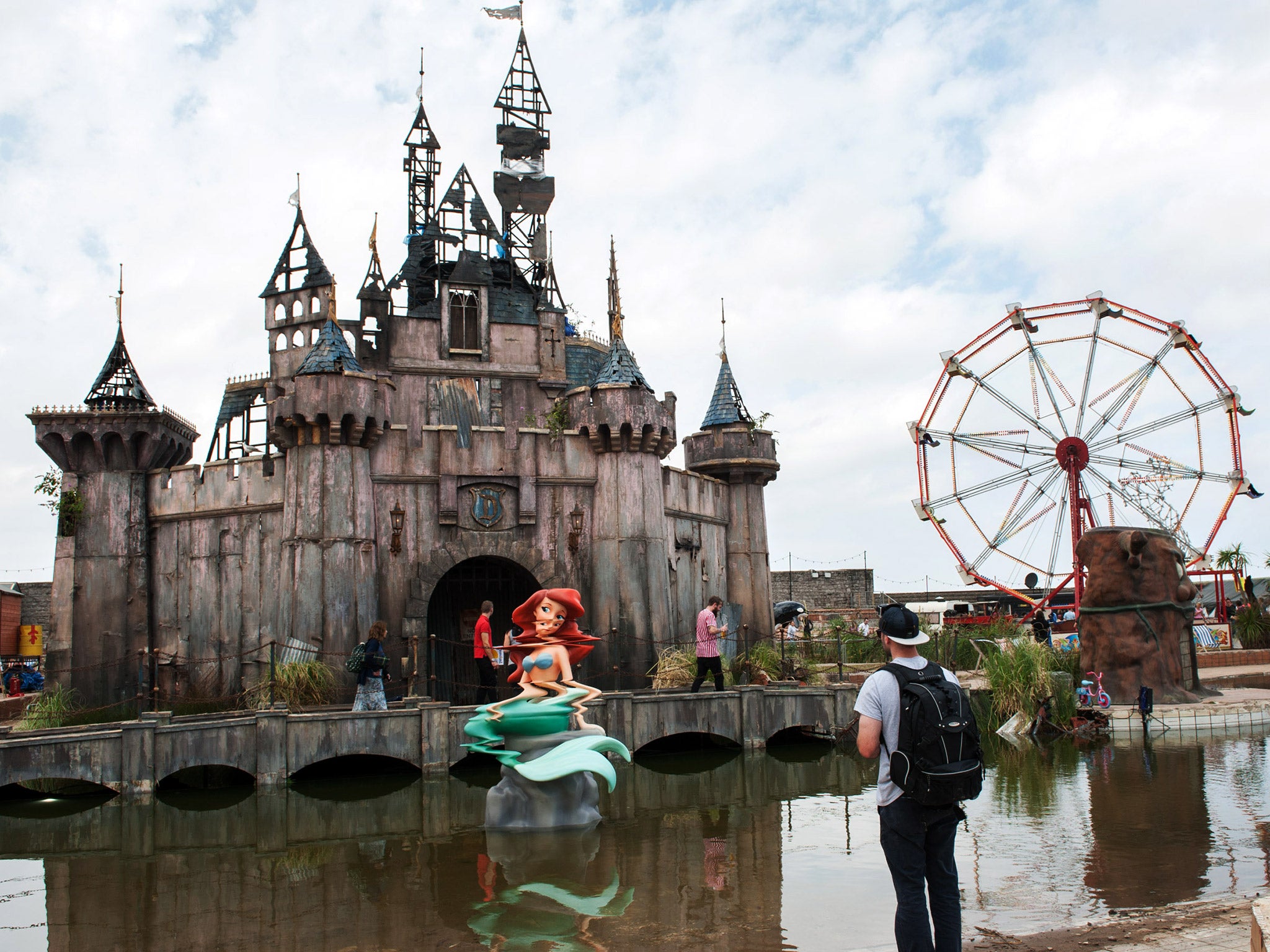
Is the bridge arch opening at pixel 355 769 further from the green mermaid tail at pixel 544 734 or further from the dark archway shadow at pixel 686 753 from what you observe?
the green mermaid tail at pixel 544 734

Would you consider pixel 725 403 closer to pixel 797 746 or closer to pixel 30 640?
pixel 797 746

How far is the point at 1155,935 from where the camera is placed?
20.0ft

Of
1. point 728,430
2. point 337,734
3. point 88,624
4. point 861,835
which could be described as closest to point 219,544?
point 88,624

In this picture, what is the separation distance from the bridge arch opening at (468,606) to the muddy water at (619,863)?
759cm

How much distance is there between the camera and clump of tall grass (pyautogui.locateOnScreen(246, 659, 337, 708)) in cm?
1703

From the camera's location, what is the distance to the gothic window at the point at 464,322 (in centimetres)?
2611

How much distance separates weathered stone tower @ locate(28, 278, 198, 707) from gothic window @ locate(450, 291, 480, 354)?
22.7 feet

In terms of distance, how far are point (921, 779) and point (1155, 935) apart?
7.06 feet

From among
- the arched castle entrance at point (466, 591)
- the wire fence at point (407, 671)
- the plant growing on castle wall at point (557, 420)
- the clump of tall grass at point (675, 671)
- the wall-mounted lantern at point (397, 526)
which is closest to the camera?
the wire fence at point (407, 671)

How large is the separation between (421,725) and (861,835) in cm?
685

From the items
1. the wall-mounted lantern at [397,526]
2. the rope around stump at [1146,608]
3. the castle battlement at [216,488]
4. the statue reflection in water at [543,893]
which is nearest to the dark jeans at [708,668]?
the statue reflection in water at [543,893]

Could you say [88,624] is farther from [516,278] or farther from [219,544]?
[516,278]

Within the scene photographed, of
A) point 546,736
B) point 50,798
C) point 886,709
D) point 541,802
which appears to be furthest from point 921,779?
point 50,798

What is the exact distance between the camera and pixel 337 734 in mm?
14500
